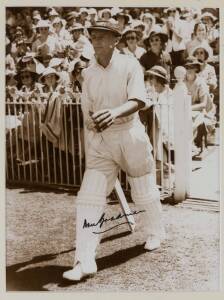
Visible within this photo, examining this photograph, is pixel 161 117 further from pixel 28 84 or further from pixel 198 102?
pixel 28 84

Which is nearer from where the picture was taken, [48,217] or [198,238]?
[198,238]

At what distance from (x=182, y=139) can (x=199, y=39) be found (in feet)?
6.77

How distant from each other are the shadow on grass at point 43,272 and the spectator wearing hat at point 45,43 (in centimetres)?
325

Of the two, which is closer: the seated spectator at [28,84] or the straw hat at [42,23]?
the seated spectator at [28,84]

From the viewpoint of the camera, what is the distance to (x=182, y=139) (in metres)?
5.34

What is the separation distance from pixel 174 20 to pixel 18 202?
282 cm

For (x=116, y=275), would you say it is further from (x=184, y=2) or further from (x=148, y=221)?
(x=184, y=2)

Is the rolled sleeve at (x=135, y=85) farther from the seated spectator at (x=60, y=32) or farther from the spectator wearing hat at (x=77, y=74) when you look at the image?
the seated spectator at (x=60, y=32)

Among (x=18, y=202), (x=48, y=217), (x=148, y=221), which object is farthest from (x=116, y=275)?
(x=18, y=202)

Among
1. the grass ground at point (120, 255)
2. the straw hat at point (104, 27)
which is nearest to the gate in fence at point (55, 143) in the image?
the grass ground at point (120, 255)

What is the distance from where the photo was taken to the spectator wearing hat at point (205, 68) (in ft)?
20.7

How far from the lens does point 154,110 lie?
542cm

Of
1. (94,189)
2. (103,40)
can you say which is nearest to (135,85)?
(103,40)

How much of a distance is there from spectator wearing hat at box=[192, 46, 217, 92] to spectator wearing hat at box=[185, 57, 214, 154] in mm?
81
